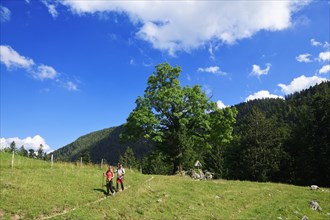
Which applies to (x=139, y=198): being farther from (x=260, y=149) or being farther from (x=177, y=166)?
(x=260, y=149)

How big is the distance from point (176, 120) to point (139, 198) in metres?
24.9

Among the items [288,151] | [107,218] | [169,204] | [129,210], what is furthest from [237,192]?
[288,151]

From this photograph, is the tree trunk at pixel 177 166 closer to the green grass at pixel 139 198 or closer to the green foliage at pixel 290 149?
the green grass at pixel 139 198

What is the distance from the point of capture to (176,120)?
5306cm

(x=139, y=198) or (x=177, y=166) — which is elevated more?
(x=177, y=166)

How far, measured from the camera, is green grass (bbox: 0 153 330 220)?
2323 centimetres

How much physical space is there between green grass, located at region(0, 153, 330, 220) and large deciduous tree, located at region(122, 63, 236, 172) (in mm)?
10956

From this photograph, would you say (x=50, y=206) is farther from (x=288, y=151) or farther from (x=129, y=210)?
(x=288, y=151)

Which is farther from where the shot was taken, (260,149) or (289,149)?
(289,149)

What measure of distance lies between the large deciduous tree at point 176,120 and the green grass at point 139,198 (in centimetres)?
1096

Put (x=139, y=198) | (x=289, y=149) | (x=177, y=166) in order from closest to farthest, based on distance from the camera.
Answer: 1. (x=139, y=198)
2. (x=177, y=166)
3. (x=289, y=149)

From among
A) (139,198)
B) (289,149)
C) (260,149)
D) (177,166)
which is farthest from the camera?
(289,149)

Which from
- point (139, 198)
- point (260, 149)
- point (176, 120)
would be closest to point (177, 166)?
point (176, 120)

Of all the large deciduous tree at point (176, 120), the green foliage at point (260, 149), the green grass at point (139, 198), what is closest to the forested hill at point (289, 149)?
the green foliage at point (260, 149)
